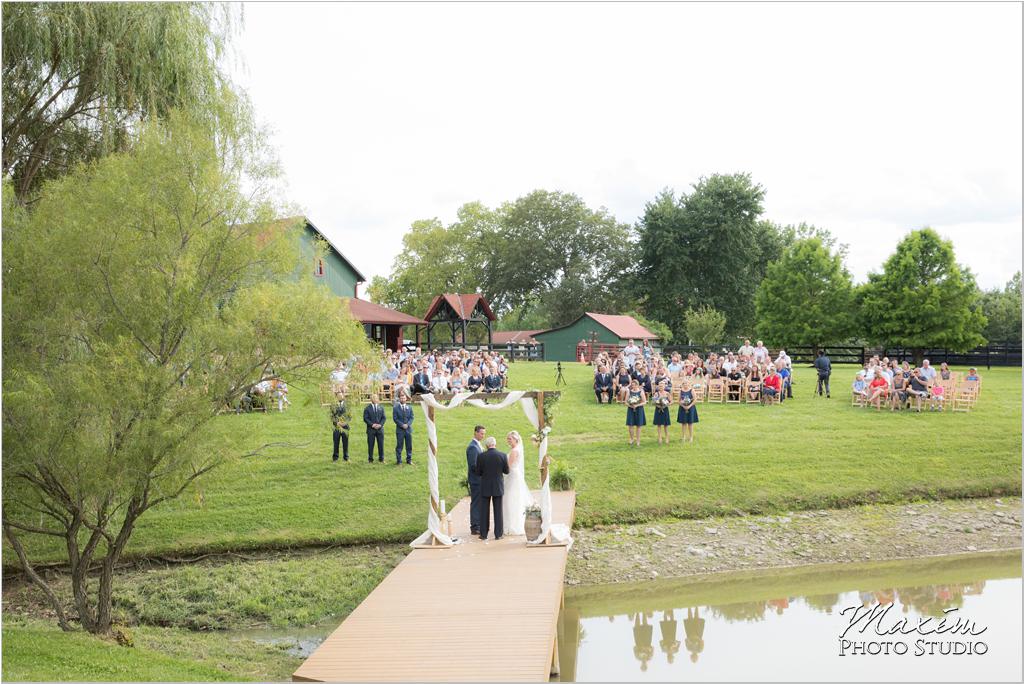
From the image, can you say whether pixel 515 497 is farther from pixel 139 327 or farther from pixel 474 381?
pixel 474 381

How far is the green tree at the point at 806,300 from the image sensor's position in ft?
153

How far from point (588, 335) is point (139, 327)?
37852 mm

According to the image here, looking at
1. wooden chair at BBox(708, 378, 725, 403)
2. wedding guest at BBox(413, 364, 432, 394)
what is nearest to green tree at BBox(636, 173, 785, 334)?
wooden chair at BBox(708, 378, 725, 403)

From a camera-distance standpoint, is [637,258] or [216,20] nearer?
[216,20]

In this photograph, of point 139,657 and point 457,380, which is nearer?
point 139,657

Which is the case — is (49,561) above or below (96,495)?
below

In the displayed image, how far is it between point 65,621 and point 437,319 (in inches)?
1187

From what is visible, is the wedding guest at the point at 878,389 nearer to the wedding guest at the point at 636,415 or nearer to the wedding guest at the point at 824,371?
the wedding guest at the point at 824,371

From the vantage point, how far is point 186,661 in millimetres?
11430

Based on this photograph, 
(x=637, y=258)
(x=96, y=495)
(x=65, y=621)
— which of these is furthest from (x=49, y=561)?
(x=637, y=258)

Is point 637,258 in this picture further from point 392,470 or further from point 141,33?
point 141,33

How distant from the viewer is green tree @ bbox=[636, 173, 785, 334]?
5950 cm

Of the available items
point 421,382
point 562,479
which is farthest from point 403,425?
point 421,382

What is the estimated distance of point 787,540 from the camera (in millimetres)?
17719
